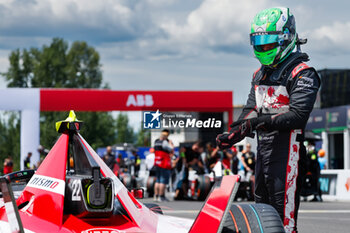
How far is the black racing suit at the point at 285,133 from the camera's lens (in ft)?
14.4

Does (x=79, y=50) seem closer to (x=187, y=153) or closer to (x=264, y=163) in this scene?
(x=187, y=153)

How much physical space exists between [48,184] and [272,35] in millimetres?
1733

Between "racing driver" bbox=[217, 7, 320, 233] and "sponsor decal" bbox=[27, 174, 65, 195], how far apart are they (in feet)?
3.53

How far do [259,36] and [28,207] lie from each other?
1853 mm

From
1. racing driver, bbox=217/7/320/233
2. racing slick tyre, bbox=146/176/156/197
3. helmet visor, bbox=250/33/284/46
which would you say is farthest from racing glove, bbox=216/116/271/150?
racing slick tyre, bbox=146/176/156/197

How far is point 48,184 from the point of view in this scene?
14.1ft

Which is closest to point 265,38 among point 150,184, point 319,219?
point 319,219

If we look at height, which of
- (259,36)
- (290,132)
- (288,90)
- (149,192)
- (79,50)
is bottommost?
(149,192)

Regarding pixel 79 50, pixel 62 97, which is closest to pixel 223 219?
pixel 62 97

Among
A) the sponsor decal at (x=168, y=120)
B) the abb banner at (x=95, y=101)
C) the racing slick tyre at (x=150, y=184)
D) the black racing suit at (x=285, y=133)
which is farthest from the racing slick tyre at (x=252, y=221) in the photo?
the abb banner at (x=95, y=101)

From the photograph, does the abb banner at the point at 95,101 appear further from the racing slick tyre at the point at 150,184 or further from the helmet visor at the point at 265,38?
the helmet visor at the point at 265,38

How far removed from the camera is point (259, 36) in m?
4.58

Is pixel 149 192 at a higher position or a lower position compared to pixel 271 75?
lower

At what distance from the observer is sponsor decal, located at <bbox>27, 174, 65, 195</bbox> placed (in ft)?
13.9
